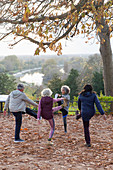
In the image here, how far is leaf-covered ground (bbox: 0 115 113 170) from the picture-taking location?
548 centimetres

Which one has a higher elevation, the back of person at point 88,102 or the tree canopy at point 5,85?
the tree canopy at point 5,85

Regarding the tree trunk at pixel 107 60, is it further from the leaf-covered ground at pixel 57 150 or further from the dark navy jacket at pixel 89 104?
the dark navy jacket at pixel 89 104

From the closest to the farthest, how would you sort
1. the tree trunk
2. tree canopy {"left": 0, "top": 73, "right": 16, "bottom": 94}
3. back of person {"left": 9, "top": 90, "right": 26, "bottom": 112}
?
back of person {"left": 9, "top": 90, "right": 26, "bottom": 112}, the tree trunk, tree canopy {"left": 0, "top": 73, "right": 16, "bottom": 94}

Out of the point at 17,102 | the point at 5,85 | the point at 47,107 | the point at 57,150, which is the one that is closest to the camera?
the point at 57,150

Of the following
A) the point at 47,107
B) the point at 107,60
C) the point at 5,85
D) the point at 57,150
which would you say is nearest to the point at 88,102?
the point at 47,107

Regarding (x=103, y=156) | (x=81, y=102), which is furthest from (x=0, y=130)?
(x=103, y=156)

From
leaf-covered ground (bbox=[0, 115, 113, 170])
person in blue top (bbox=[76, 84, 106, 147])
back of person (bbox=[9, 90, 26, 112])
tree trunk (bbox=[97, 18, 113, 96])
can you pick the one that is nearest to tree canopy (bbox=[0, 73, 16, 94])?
tree trunk (bbox=[97, 18, 113, 96])

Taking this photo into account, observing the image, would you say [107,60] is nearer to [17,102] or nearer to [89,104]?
[89,104]

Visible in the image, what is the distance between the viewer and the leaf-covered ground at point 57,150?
5.48m

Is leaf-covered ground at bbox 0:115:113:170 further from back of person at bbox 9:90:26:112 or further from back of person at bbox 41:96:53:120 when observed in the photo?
back of person at bbox 9:90:26:112

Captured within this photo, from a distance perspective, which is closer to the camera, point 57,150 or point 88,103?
point 57,150

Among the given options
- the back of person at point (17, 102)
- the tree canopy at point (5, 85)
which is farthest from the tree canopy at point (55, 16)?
the tree canopy at point (5, 85)

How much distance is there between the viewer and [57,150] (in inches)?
263

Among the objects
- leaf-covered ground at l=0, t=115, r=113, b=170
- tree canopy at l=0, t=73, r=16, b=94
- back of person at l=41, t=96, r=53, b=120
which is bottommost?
leaf-covered ground at l=0, t=115, r=113, b=170
